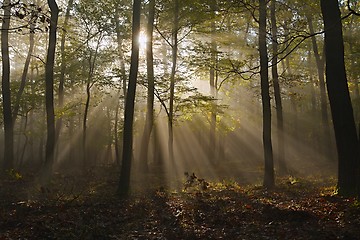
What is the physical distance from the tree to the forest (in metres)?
0.03

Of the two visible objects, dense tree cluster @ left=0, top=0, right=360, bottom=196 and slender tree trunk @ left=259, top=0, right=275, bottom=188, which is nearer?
dense tree cluster @ left=0, top=0, right=360, bottom=196

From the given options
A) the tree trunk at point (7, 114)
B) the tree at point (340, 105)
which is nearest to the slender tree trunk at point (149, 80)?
the tree trunk at point (7, 114)

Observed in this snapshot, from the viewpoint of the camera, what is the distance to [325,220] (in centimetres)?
739

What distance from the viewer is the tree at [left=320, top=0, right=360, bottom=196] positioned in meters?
9.73

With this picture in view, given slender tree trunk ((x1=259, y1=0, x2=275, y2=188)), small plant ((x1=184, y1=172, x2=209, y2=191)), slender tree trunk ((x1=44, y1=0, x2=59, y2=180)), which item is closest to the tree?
slender tree trunk ((x1=259, y1=0, x2=275, y2=188))

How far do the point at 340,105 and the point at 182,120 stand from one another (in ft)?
55.9

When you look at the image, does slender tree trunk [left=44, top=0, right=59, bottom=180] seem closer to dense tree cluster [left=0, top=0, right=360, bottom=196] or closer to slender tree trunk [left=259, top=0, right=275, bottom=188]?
dense tree cluster [left=0, top=0, right=360, bottom=196]

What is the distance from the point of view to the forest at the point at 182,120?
8.26 meters

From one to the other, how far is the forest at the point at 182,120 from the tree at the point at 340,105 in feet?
0.10

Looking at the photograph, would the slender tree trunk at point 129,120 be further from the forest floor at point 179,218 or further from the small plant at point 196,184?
the small plant at point 196,184

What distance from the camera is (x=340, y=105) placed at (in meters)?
9.91

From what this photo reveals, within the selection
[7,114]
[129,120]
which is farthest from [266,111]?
[7,114]

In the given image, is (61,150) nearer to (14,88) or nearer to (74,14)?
(14,88)

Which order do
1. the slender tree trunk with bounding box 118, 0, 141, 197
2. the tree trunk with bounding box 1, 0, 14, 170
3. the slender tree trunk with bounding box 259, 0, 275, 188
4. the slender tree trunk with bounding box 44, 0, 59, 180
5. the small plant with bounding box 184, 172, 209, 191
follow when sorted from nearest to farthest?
the slender tree trunk with bounding box 118, 0, 141, 197 → the small plant with bounding box 184, 172, 209, 191 → the slender tree trunk with bounding box 259, 0, 275, 188 → the slender tree trunk with bounding box 44, 0, 59, 180 → the tree trunk with bounding box 1, 0, 14, 170
